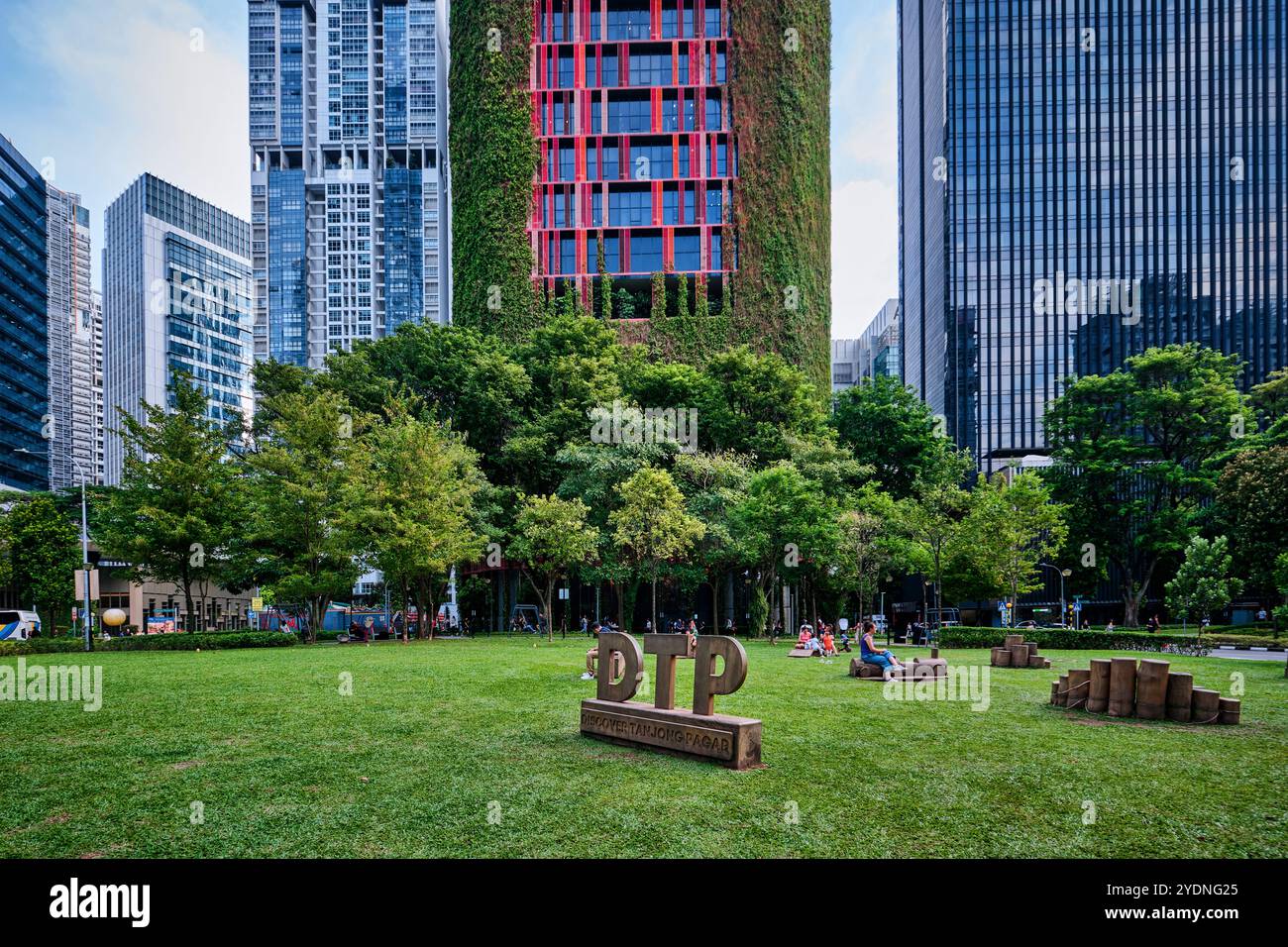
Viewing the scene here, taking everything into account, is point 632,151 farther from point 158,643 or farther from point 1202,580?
point 1202,580

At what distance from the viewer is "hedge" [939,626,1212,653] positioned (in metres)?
32.0

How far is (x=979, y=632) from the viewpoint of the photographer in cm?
3509

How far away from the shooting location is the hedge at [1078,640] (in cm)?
3203

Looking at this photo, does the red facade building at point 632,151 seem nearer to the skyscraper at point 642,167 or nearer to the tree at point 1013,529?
the skyscraper at point 642,167

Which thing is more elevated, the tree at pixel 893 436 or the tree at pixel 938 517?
the tree at pixel 893 436

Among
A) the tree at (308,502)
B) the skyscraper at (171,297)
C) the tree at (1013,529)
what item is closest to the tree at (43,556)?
the tree at (308,502)

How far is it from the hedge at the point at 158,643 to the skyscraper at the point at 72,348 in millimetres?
105519

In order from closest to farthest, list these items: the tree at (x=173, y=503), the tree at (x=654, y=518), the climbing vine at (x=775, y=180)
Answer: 1. the tree at (x=173, y=503)
2. the tree at (x=654, y=518)
3. the climbing vine at (x=775, y=180)

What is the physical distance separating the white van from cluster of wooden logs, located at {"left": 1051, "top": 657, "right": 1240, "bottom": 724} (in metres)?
47.5

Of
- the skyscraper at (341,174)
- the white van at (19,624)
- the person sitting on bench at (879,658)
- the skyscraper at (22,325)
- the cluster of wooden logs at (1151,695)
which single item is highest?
the skyscraper at (341,174)

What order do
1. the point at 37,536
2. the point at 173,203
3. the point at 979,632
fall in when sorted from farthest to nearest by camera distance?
the point at 173,203 < the point at 37,536 < the point at 979,632
